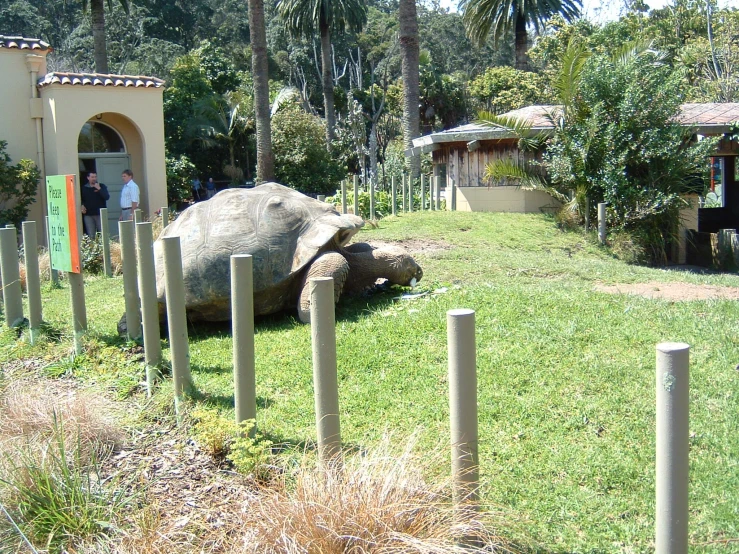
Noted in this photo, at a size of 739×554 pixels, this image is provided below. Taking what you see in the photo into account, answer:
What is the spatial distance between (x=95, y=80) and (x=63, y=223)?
1478 cm

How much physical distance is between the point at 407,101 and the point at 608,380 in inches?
747

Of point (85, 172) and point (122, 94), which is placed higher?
point (122, 94)

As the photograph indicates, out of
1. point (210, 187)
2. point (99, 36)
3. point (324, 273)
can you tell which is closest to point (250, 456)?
point (324, 273)

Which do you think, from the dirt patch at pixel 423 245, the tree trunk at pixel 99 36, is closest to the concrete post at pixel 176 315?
the dirt patch at pixel 423 245

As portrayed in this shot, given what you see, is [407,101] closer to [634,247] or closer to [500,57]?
[634,247]

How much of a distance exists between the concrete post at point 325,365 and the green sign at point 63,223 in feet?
13.1

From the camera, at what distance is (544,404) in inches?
210

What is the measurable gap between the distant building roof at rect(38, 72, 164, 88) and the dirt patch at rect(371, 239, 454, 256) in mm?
11003

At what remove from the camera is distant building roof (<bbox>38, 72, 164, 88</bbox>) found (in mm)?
19625

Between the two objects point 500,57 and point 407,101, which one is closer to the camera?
point 407,101

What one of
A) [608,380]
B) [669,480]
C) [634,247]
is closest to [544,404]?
[608,380]

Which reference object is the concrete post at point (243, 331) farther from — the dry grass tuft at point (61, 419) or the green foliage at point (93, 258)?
the green foliage at point (93, 258)

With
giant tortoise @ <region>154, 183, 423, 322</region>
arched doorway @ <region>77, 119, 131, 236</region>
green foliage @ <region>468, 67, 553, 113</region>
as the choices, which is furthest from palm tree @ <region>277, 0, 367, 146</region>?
giant tortoise @ <region>154, 183, 423, 322</region>

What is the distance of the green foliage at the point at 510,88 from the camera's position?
32.4 metres
